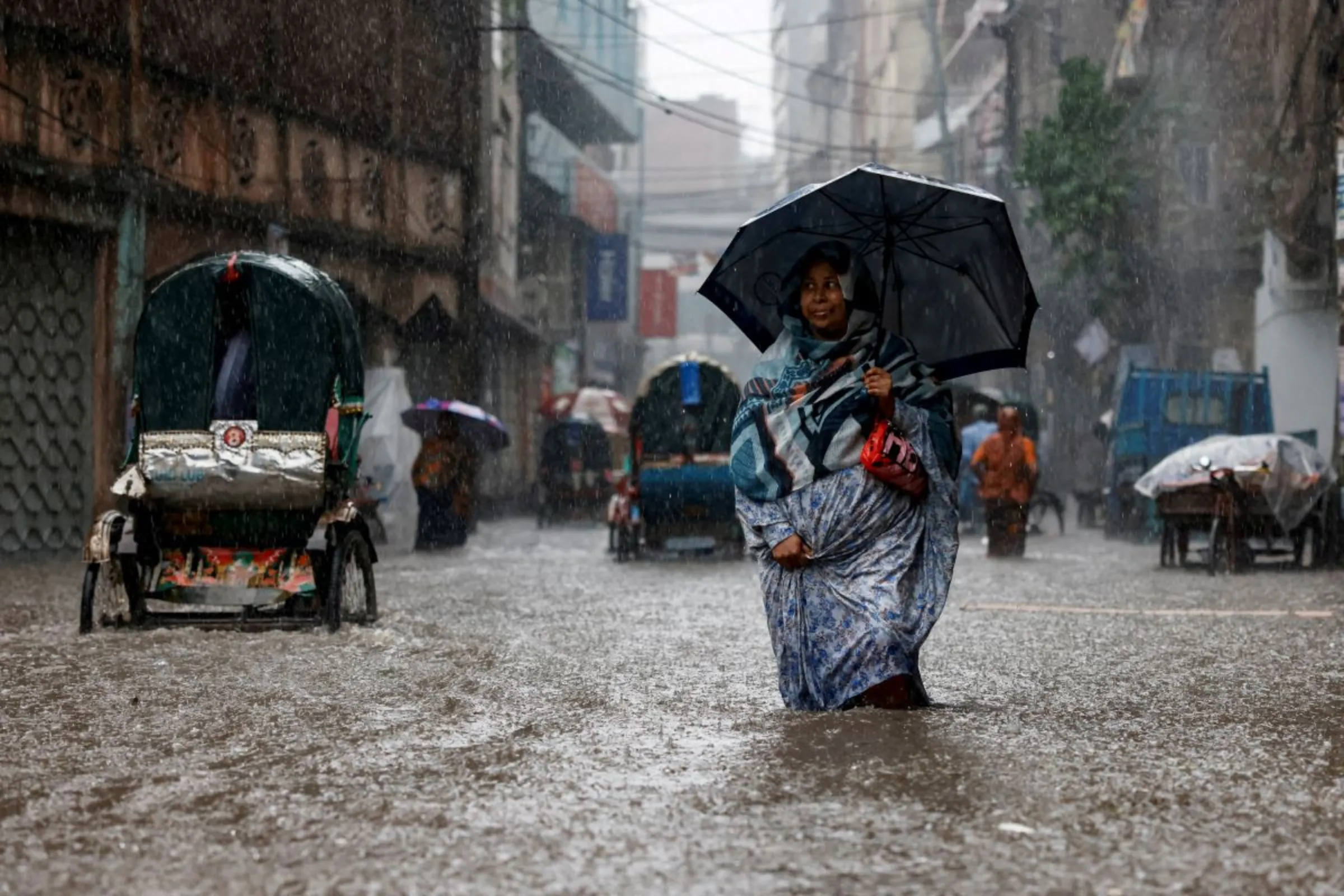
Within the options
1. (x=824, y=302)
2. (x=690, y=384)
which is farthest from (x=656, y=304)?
(x=824, y=302)

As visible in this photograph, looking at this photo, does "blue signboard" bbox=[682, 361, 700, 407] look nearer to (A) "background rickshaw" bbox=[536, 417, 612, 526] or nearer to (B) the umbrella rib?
(A) "background rickshaw" bbox=[536, 417, 612, 526]

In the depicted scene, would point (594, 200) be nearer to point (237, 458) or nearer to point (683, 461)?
point (683, 461)

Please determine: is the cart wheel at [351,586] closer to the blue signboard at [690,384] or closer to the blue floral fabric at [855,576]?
the blue floral fabric at [855,576]

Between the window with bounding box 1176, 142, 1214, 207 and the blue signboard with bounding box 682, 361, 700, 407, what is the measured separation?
58.4 ft

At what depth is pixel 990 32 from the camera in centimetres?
5219

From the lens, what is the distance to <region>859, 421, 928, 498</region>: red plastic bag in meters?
6.62

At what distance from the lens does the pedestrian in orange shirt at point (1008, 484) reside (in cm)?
2033

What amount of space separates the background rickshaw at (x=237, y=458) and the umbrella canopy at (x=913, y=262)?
3.85 m

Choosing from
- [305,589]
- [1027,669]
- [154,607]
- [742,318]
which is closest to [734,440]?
[742,318]

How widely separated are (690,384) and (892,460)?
14.5m

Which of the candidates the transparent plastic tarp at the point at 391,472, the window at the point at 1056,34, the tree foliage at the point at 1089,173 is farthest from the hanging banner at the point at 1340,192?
the window at the point at 1056,34

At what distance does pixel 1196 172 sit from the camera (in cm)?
3619

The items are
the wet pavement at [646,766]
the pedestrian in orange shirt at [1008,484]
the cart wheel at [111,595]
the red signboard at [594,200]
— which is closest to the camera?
the wet pavement at [646,766]

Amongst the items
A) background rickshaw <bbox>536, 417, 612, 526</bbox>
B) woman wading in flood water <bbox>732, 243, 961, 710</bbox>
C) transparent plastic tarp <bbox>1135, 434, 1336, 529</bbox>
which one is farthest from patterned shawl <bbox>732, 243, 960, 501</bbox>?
background rickshaw <bbox>536, 417, 612, 526</bbox>
